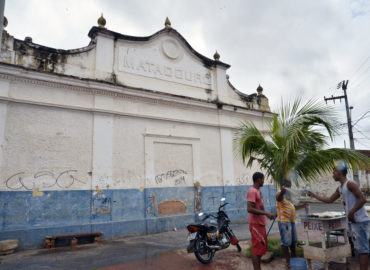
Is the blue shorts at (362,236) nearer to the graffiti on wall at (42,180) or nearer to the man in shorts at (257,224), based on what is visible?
the man in shorts at (257,224)

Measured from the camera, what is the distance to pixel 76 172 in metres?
8.37

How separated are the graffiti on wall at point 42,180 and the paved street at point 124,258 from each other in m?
1.66

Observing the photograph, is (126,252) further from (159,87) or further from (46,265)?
(159,87)

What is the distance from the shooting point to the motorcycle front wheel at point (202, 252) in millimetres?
5730

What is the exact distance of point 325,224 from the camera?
460 cm

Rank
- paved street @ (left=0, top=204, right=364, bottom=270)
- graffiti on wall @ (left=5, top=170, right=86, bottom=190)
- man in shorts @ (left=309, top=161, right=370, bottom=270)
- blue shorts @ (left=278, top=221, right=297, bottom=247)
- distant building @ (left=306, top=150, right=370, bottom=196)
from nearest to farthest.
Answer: man in shorts @ (left=309, top=161, right=370, bottom=270) < blue shorts @ (left=278, top=221, right=297, bottom=247) < paved street @ (left=0, top=204, right=364, bottom=270) < graffiti on wall @ (left=5, top=170, right=86, bottom=190) < distant building @ (left=306, top=150, right=370, bottom=196)

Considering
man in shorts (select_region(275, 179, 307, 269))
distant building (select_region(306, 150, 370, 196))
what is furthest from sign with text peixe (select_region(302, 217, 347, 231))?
distant building (select_region(306, 150, 370, 196))

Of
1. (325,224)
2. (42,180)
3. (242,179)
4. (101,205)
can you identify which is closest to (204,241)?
(325,224)

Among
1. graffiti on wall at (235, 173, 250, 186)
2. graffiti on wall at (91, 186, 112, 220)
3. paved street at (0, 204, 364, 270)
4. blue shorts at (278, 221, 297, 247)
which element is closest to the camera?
blue shorts at (278, 221, 297, 247)

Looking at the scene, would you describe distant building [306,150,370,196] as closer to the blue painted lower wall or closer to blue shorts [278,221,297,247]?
the blue painted lower wall

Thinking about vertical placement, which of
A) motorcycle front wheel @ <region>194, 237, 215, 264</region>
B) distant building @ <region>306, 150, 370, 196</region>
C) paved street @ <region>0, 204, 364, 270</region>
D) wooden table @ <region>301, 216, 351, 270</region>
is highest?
distant building @ <region>306, 150, 370, 196</region>

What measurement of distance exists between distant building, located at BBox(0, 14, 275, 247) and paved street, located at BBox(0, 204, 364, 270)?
85 cm

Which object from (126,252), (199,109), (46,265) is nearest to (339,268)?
(126,252)

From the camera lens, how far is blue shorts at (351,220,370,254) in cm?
416
